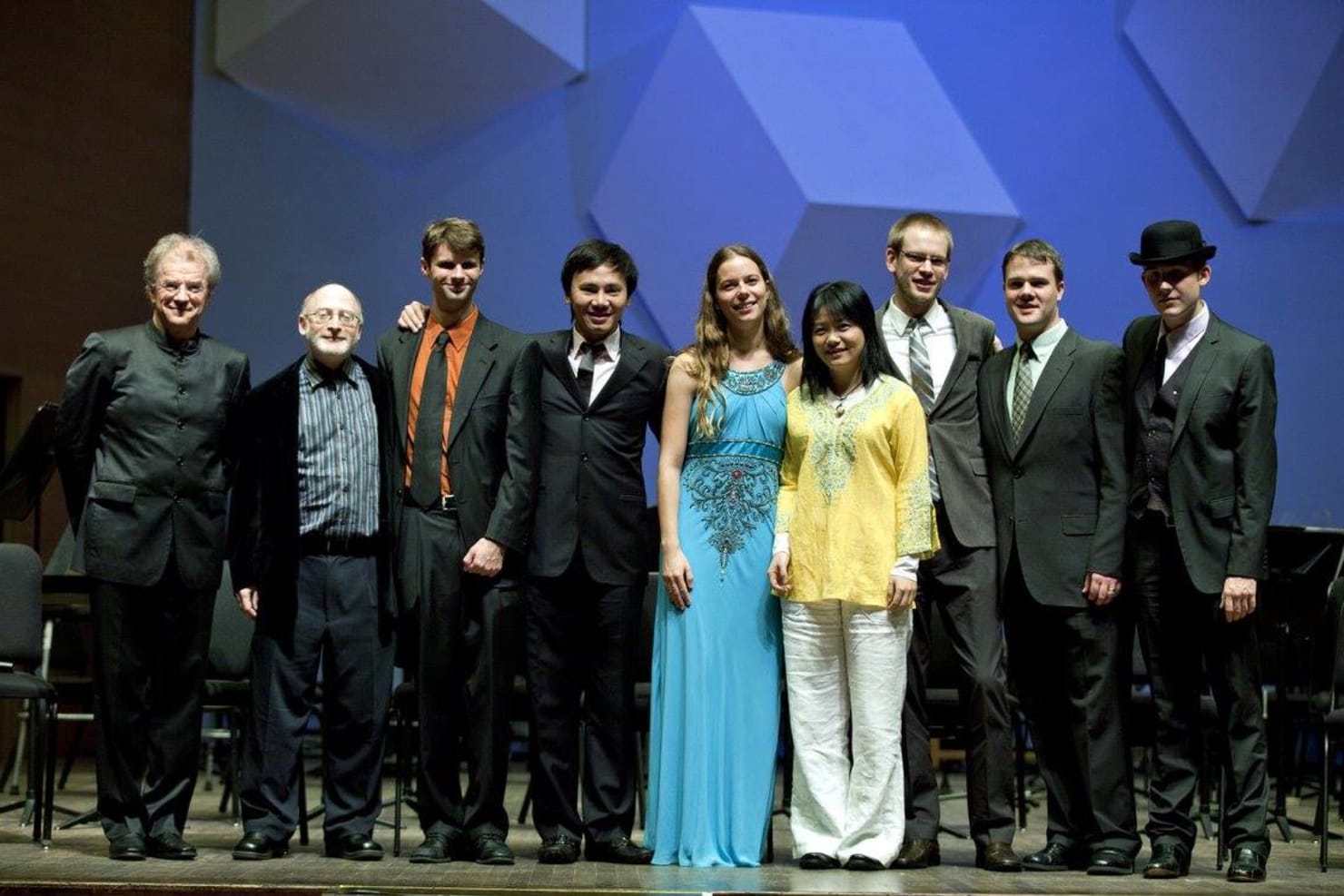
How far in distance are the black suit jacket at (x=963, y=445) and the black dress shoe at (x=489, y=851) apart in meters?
1.40

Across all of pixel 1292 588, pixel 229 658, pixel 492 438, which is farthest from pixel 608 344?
pixel 1292 588

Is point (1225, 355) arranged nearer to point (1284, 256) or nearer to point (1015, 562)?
point (1015, 562)

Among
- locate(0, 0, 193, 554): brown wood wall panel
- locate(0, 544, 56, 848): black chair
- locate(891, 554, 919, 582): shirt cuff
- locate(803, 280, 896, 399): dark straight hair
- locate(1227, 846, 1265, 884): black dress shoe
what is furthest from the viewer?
locate(0, 0, 193, 554): brown wood wall panel

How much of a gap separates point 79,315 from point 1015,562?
5.08 metres

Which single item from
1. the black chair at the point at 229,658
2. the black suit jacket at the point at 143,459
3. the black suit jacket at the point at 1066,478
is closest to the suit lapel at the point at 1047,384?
the black suit jacket at the point at 1066,478

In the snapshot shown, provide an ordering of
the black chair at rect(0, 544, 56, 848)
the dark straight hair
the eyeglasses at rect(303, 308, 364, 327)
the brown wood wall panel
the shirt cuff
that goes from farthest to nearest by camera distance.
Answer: the brown wood wall panel < the black chair at rect(0, 544, 56, 848) < the eyeglasses at rect(303, 308, 364, 327) < the dark straight hair < the shirt cuff

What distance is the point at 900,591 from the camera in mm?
3678

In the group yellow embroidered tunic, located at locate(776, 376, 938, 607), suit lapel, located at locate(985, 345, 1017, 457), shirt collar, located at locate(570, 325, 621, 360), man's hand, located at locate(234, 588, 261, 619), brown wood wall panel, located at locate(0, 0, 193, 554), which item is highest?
brown wood wall panel, located at locate(0, 0, 193, 554)

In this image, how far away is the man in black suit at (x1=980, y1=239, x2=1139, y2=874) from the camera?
148 inches

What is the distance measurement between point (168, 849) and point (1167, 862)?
8.06 feet

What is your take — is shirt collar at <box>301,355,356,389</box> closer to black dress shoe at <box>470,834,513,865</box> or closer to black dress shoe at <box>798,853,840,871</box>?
black dress shoe at <box>470,834,513,865</box>

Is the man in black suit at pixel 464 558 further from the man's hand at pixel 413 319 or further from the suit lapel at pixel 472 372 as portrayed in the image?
the man's hand at pixel 413 319

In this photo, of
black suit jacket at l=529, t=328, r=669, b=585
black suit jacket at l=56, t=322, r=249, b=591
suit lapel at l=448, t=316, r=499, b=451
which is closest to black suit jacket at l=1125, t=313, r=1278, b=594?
black suit jacket at l=529, t=328, r=669, b=585

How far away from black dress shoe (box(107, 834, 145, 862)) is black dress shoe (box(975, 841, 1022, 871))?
209 centimetres
